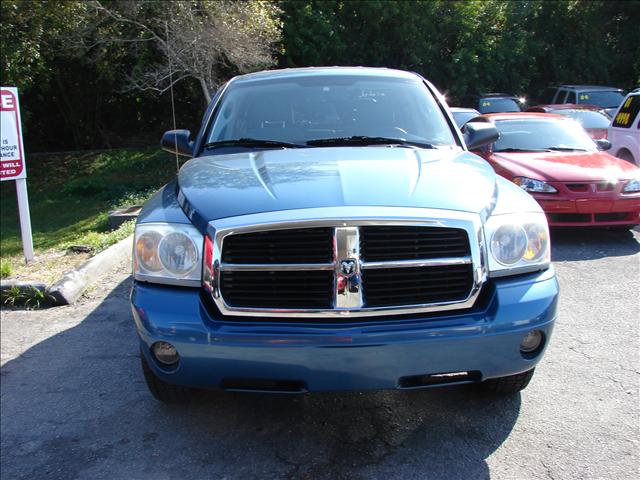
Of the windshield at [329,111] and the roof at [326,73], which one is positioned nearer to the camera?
the windshield at [329,111]

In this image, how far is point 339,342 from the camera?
2.72m

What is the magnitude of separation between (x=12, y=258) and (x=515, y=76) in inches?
824

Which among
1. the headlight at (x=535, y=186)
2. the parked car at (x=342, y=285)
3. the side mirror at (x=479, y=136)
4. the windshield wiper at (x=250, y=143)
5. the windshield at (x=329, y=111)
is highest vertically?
the windshield at (x=329, y=111)

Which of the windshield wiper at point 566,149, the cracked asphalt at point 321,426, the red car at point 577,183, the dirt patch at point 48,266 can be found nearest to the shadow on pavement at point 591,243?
the red car at point 577,183

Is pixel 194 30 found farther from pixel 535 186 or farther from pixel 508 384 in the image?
pixel 508 384

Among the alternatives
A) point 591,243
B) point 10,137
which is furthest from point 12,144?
point 591,243

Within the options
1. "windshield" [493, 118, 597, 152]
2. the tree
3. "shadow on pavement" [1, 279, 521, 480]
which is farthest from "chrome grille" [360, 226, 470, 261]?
the tree

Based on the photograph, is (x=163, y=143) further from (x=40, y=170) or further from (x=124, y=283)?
(x=40, y=170)

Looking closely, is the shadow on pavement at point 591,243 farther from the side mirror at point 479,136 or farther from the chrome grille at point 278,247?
the chrome grille at point 278,247

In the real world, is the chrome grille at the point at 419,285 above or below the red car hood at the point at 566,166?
above

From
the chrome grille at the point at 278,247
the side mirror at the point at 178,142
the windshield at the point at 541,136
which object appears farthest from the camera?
the windshield at the point at 541,136

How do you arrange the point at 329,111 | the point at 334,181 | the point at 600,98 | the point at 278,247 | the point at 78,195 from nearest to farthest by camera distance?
the point at 278,247 < the point at 334,181 < the point at 329,111 < the point at 78,195 < the point at 600,98

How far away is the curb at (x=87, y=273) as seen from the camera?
17.9 ft

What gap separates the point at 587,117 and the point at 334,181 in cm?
1179
